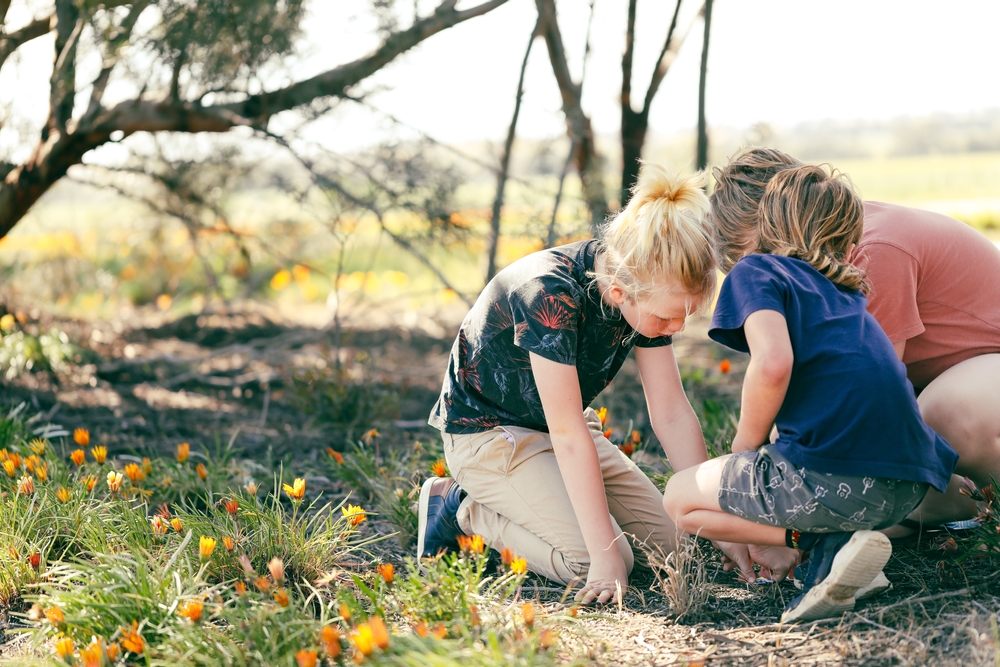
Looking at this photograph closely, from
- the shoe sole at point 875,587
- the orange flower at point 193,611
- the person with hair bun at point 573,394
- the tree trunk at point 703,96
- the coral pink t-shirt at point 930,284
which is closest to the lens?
the orange flower at point 193,611

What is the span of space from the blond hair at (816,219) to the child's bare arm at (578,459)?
662mm

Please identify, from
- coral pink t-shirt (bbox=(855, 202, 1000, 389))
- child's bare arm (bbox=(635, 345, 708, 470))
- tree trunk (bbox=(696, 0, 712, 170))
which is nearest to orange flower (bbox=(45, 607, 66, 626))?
child's bare arm (bbox=(635, 345, 708, 470))

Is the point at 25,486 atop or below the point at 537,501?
atop

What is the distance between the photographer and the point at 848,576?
1881 mm

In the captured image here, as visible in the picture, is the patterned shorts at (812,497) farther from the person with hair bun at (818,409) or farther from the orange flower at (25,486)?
the orange flower at (25,486)

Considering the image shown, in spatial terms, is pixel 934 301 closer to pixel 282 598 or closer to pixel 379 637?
pixel 379 637

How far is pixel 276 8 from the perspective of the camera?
13.9 feet

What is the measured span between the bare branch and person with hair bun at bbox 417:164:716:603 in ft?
11.5

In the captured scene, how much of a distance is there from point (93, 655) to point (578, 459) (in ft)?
4.10

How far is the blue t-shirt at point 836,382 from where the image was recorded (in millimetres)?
1941

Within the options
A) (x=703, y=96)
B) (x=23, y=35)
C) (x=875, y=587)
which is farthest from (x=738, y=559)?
(x=23, y=35)

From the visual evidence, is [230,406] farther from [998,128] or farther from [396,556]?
[998,128]

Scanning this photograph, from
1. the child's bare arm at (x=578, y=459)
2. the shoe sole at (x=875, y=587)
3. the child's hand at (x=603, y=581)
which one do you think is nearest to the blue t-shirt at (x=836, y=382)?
the shoe sole at (x=875, y=587)

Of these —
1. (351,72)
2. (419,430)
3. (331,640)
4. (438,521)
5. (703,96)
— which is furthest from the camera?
(703,96)
